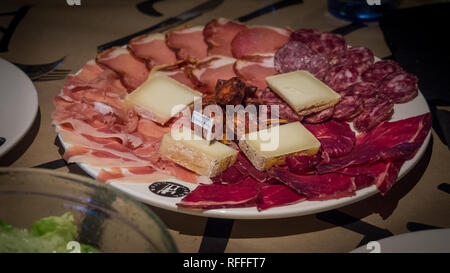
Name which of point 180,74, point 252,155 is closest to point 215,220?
point 252,155

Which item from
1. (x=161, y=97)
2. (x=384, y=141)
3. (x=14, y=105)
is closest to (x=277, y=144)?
(x=384, y=141)

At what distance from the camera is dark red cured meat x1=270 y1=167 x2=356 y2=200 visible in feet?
3.12

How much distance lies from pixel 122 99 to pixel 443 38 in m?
1.31

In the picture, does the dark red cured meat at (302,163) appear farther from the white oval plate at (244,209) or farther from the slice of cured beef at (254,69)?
the slice of cured beef at (254,69)

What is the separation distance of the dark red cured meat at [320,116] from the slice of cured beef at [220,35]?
436 mm

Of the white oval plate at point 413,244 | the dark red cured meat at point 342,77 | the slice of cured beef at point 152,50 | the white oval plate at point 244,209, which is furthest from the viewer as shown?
the slice of cured beef at point 152,50

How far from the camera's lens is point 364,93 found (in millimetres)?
1290

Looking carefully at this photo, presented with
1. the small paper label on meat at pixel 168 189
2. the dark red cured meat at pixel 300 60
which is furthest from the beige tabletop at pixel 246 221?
the dark red cured meat at pixel 300 60

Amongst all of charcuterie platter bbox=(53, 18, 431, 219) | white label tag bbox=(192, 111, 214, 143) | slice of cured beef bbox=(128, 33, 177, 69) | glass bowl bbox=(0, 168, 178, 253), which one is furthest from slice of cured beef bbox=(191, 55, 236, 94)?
glass bowl bbox=(0, 168, 178, 253)

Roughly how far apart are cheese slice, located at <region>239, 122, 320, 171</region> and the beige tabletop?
158mm

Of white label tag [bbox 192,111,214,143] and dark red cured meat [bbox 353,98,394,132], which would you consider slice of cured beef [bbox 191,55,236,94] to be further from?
dark red cured meat [bbox 353,98,394,132]

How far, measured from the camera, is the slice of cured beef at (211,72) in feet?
4.62

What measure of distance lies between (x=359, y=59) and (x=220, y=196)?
2.52 ft

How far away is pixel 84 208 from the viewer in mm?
708
